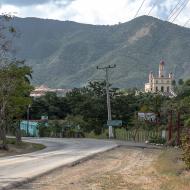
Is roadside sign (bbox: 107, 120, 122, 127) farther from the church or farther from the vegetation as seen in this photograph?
the church

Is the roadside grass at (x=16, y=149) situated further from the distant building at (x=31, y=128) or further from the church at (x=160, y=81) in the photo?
the church at (x=160, y=81)

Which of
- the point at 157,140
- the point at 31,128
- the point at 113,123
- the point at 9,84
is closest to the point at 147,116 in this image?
the point at 113,123

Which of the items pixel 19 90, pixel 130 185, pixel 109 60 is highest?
pixel 109 60

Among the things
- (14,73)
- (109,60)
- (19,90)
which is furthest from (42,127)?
(109,60)

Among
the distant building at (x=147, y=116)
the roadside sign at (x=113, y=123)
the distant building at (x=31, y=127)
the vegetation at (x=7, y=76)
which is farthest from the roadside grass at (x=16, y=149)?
the distant building at (x=31, y=127)

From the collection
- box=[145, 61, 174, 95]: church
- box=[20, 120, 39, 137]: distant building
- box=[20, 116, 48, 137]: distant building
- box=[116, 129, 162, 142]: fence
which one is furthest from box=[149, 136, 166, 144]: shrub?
box=[145, 61, 174, 95]: church

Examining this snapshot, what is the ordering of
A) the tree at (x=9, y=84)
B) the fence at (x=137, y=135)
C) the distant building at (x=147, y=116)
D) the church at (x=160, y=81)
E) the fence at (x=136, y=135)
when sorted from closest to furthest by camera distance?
the tree at (x=9, y=84) < the fence at (x=137, y=135) < the fence at (x=136, y=135) < the distant building at (x=147, y=116) < the church at (x=160, y=81)

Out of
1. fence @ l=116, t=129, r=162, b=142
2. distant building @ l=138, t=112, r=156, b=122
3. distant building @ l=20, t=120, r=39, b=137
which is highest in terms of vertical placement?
distant building @ l=138, t=112, r=156, b=122

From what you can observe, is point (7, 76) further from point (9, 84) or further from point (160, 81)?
point (160, 81)

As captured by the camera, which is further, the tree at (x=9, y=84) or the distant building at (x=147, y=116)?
the distant building at (x=147, y=116)

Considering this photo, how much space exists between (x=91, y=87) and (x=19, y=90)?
161 ft

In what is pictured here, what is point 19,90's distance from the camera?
51719 mm

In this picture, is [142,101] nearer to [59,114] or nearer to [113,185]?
[59,114]

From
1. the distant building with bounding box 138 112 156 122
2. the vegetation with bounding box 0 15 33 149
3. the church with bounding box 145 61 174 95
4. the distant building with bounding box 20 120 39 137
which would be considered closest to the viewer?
the vegetation with bounding box 0 15 33 149
